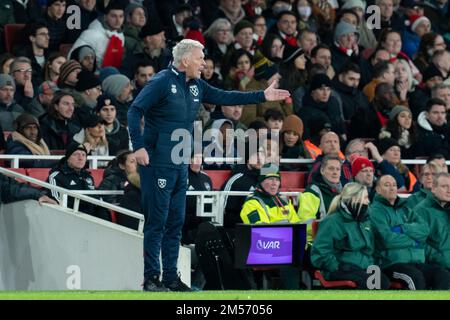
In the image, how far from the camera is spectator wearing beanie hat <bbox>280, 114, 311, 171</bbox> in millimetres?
17219

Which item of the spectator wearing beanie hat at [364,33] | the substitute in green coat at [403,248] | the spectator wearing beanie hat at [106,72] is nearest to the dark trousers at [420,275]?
the substitute in green coat at [403,248]

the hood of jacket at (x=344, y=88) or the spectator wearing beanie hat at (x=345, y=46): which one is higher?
the spectator wearing beanie hat at (x=345, y=46)

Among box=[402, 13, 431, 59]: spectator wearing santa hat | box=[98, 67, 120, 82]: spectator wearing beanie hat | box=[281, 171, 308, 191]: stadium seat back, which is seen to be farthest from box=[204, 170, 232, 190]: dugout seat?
box=[402, 13, 431, 59]: spectator wearing santa hat

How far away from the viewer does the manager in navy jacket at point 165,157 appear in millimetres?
12383

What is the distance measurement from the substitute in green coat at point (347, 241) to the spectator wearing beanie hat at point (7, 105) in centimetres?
407

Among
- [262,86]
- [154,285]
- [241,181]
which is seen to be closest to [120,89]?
[262,86]

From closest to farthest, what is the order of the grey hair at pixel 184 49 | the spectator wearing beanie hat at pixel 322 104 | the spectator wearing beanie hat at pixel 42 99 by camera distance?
the grey hair at pixel 184 49 → the spectator wearing beanie hat at pixel 42 99 → the spectator wearing beanie hat at pixel 322 104

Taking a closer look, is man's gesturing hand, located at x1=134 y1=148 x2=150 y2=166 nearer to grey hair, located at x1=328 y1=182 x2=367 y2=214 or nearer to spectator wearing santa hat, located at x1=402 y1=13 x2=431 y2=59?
grey hair, located at x1=328 y1=182 x2=367 y2=214

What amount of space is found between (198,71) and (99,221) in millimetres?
2787

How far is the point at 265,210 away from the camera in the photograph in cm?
1503

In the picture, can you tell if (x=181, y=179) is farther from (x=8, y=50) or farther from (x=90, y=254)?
(x=8, y=50)

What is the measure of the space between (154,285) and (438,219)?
373 centimetres

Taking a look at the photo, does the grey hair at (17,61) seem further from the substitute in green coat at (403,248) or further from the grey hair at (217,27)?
the substitute in green coat at (403,248)

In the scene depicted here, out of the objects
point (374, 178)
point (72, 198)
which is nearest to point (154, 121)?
point (72, 198)
